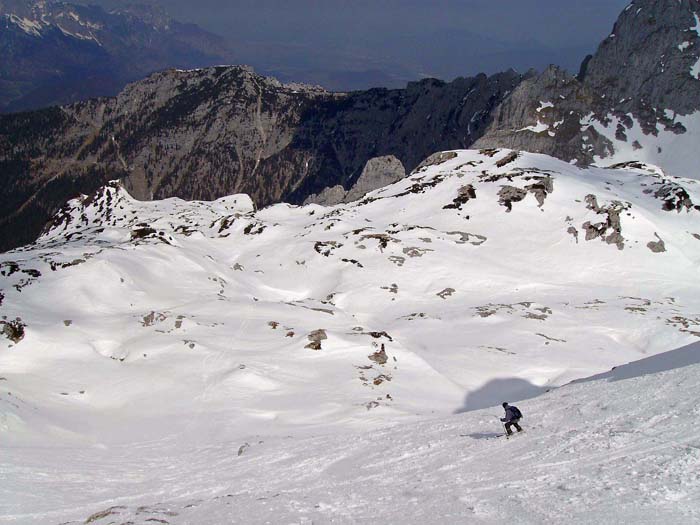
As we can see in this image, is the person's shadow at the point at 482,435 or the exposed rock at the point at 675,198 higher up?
the exposed rock at the point at 675,198

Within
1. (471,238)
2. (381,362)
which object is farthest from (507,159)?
(381,362)

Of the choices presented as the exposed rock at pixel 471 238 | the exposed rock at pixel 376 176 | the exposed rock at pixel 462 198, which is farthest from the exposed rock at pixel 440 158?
the exposed rock at pixel 376 176

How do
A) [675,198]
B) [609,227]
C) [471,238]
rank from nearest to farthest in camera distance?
[609,227] → [471,238] → [675,198]

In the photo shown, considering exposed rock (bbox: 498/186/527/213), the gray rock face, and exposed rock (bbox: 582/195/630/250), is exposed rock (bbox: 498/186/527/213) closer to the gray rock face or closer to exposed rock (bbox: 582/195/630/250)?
exposed rock (bbox: 582/195/630/250)

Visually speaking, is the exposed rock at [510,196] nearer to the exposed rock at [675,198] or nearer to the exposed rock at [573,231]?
the exposed rock at [573,231]

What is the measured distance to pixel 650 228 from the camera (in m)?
82.4

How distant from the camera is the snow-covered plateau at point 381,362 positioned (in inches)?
734

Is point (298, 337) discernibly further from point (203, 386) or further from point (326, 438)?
point (326, 438)

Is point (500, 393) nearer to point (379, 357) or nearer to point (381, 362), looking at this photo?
point (381, 362)

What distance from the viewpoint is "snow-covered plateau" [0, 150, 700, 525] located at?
1864 cm

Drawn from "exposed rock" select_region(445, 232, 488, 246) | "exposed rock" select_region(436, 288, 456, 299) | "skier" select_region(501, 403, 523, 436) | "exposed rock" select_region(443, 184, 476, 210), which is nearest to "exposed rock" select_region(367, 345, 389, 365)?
"skier" select_region(501, 403, 523, 436)

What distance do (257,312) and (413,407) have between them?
67.2 feet

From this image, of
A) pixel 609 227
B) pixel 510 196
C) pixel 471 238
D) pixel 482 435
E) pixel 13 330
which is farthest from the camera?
pixel 510 196

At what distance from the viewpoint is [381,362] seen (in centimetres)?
4425
